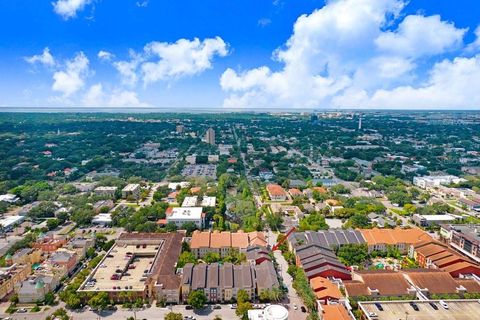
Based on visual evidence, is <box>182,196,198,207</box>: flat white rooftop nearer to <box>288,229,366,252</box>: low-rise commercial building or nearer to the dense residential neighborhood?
the dense residential neighborhood

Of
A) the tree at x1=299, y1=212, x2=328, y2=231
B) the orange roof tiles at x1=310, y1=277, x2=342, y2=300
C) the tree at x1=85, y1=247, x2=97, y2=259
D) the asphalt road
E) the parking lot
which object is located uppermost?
the parking lot

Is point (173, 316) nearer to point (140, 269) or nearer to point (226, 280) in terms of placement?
point (226, 280)

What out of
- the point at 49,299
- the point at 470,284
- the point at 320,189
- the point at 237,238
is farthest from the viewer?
the point at 320,189

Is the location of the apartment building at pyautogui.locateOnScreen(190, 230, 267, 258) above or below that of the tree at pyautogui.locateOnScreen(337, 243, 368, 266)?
above

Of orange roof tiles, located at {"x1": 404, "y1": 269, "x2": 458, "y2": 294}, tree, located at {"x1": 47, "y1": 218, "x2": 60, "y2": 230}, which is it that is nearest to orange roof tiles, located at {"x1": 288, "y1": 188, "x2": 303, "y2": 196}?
orange roof tiles, located at {"x1": 404, "y1": 269, "x2": 458, "y2": 294}

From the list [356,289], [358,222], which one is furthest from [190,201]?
[356,289]

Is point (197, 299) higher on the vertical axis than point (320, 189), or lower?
higher

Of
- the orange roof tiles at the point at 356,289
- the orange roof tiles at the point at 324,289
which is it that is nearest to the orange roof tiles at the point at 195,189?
the orange roof tiles at the point at 324,289
